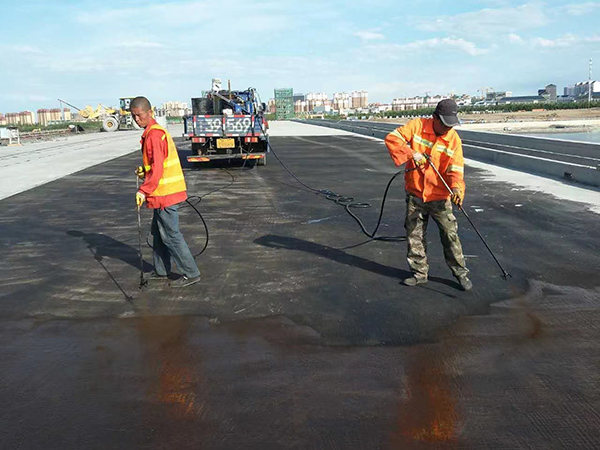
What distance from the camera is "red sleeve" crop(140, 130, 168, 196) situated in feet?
17.0

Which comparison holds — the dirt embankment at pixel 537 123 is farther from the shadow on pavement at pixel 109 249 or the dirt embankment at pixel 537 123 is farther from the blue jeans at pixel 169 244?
the blue jeans at pixel 169 244

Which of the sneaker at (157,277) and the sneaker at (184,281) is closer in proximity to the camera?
the sneaker at (184,281)

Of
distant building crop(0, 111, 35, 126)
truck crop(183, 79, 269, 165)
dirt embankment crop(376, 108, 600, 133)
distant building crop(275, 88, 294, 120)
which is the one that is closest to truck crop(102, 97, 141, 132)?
dirt embankment crop(376, 108, 600, 133)

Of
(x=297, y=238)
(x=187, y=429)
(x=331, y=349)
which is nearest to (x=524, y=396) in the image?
(x=331, y=349)

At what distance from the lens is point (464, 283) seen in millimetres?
5184

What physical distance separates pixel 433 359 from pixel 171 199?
9.97 ft

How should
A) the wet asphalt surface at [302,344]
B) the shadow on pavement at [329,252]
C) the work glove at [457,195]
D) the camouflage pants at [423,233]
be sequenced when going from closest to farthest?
the wet asphalt surface at [302,344] < the work glove at [457,195] < the camouflage pants at [423,233] < the shadow on pavement at [329,252]

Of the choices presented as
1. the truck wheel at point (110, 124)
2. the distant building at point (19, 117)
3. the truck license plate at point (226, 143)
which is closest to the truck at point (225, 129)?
the truck license plate at point (226, 143)

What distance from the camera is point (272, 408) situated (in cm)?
320

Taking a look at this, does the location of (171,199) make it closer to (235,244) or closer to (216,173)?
(235,244)

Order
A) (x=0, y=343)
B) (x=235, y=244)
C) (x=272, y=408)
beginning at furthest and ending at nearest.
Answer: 1. (x=235, y=244)
2. (x=0, y=343)
3. (x=272, y=408)

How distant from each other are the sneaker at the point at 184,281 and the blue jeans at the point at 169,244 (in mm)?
43

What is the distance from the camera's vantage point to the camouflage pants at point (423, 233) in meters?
5.16

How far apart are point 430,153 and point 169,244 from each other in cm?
282
